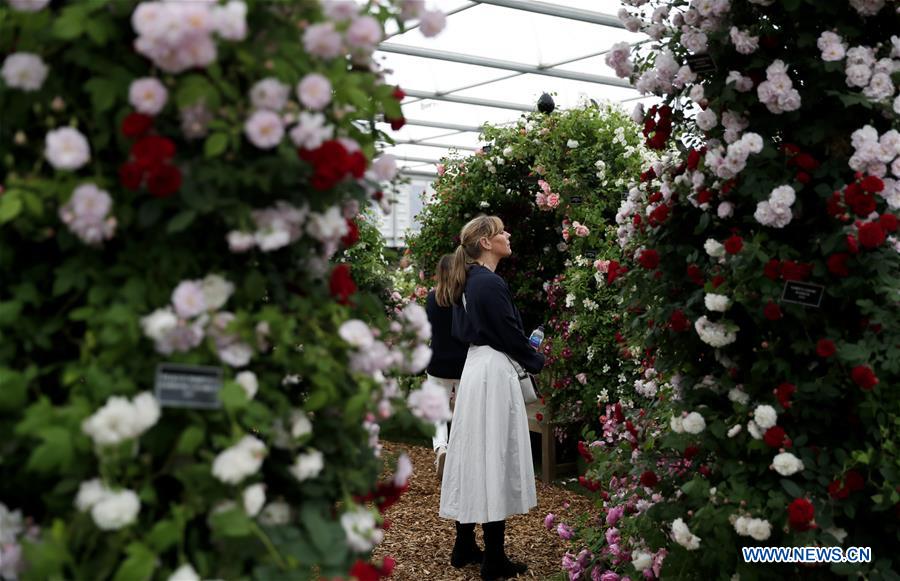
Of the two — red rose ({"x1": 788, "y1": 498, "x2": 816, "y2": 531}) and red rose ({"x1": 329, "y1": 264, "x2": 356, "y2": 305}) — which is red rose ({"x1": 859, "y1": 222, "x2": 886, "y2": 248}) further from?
red rose ({"x1": 329, "y1": 264, "x2": 356, "y2": 305})

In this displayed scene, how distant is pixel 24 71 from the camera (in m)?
1.26

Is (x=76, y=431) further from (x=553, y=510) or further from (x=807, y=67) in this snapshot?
(x=553, y=510)

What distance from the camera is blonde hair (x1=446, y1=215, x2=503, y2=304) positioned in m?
3.95

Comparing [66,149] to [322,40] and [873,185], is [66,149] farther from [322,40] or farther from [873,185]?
[873,185]

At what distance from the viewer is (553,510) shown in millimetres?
5094

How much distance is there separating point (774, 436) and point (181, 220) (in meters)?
1.75

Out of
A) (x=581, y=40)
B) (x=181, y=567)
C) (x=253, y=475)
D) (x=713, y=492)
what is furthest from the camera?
(x=581, y=40)

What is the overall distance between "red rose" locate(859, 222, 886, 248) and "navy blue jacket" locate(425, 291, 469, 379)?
2569 millimetres

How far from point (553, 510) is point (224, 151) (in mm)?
4224

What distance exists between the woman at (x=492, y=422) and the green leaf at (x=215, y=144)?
256cm

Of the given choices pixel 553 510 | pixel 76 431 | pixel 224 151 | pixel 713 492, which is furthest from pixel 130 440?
pixel 553 510

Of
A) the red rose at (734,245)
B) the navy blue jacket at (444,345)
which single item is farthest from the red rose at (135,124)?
the navy blue jacket at (444,345)

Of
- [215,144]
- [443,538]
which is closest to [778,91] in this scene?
[215,144]

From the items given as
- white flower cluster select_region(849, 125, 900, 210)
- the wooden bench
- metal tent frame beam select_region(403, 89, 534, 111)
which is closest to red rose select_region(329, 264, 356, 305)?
white flower cluster select_region(849, 125, 900, 210)
